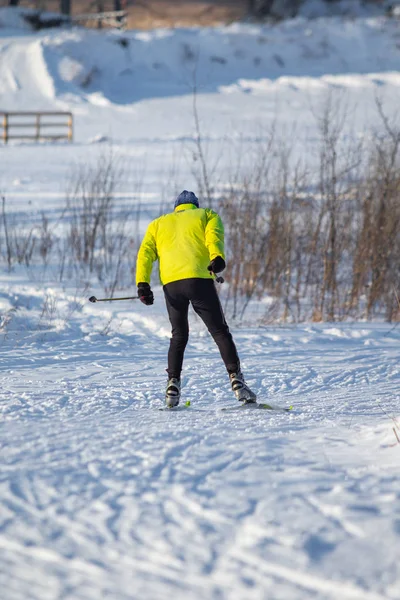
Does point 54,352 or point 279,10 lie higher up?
point 279,10

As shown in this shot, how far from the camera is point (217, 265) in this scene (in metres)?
5.43

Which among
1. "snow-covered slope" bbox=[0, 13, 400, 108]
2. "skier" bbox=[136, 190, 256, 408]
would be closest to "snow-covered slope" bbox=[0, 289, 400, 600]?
"skier" bbox=[136, 190, 256, 408]

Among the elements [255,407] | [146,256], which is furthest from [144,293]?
[255,407]

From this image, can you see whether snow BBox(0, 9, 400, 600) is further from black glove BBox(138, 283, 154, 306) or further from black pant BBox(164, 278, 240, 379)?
black glove BBox(138, 283, 154, 306)

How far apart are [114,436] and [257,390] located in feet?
6.87

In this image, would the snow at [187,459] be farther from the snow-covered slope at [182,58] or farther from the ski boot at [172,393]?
the snow-covered slope at [182,58]

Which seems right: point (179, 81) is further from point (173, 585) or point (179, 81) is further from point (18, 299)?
point (173, 585)

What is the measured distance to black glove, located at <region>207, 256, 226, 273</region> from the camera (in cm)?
542

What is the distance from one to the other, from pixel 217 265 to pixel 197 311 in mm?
450

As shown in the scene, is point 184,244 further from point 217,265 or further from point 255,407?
point 255,407

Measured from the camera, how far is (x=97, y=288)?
1220 cm

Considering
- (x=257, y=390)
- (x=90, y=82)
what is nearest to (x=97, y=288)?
(x=257, y=390)

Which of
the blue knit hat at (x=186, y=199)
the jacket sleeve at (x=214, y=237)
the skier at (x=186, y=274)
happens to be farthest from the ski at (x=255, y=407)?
the blue knit hat at (x=186, y=199)

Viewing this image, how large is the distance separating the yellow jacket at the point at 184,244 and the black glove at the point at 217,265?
10cm
